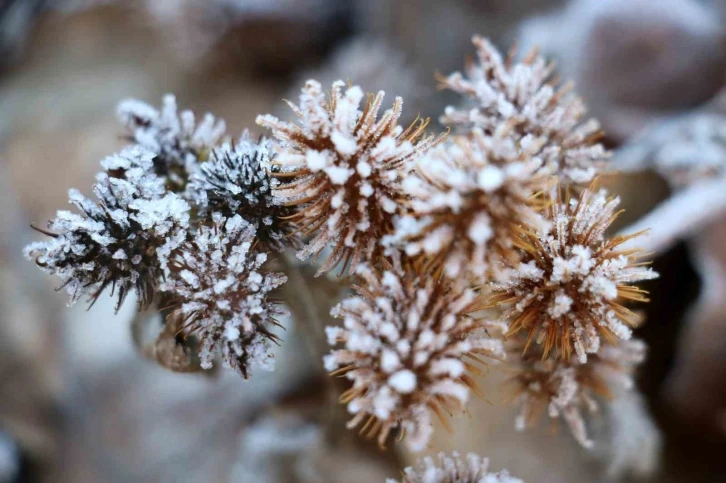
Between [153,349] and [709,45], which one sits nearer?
[153,349]

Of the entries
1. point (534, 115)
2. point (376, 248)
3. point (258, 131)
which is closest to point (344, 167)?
point (376, 248)

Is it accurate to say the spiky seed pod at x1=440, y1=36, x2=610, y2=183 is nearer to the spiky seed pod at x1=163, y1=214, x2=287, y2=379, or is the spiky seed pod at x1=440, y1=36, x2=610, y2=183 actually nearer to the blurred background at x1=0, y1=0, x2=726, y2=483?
the blurred background at x1=0, y1=0, x2=726, y2=483

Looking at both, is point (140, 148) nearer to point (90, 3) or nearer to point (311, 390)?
point (311, 390)

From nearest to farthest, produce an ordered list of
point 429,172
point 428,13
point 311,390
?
point 429,172
point 311,390
point 428,13

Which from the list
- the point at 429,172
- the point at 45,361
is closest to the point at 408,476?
the point at 429,172

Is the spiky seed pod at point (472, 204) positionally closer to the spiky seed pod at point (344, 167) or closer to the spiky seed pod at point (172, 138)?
the spiky seed pod at point (344, 167)

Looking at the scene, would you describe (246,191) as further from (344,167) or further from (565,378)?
(565,378)
